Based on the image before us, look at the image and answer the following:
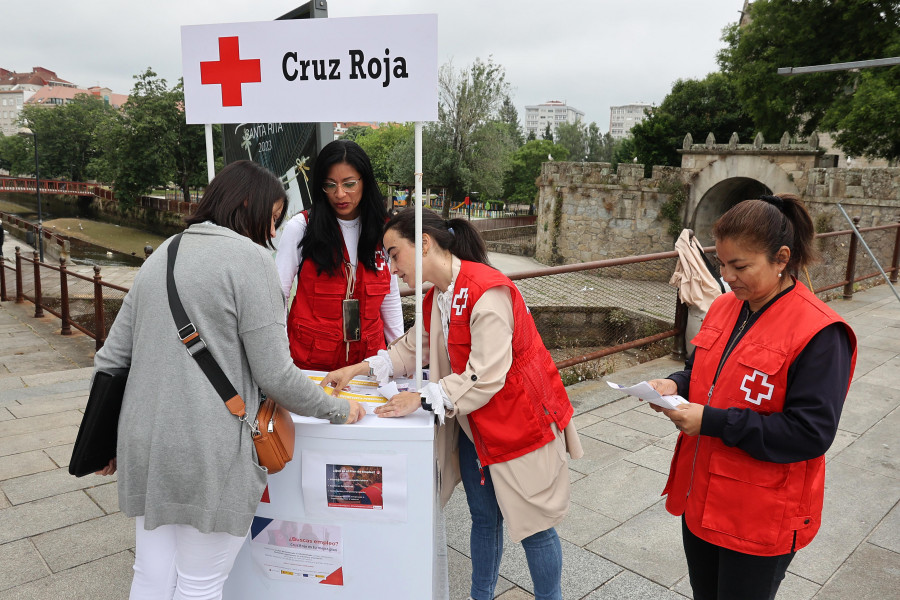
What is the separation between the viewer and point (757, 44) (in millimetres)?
22047

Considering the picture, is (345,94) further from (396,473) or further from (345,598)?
(345,598)

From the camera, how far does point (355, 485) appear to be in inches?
76.1

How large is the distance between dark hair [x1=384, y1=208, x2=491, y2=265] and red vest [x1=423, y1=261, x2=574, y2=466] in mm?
103

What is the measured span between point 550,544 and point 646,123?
34.1 meters

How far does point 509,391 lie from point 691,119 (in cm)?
3350

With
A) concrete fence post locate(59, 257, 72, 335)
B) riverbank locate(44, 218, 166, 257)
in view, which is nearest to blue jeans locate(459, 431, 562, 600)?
concrete fence post locate(59, 257, 72, 335)

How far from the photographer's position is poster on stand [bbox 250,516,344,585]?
1.96 meters

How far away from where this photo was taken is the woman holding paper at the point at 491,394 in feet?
6.41

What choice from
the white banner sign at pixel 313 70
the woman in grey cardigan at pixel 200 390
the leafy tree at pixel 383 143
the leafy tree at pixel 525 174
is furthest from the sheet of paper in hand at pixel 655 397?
the leafy tree at pixel 525 174

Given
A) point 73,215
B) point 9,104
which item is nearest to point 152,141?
point 73,215

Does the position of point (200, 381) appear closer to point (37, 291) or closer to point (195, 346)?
point (195, 346)

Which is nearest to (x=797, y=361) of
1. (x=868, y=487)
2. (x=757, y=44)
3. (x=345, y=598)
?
(x=345, y=598)

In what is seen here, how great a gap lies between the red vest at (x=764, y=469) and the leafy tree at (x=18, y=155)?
81468 millimetres

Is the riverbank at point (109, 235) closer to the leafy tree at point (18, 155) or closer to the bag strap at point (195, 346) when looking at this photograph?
the leafy tree at point (18, 155)
